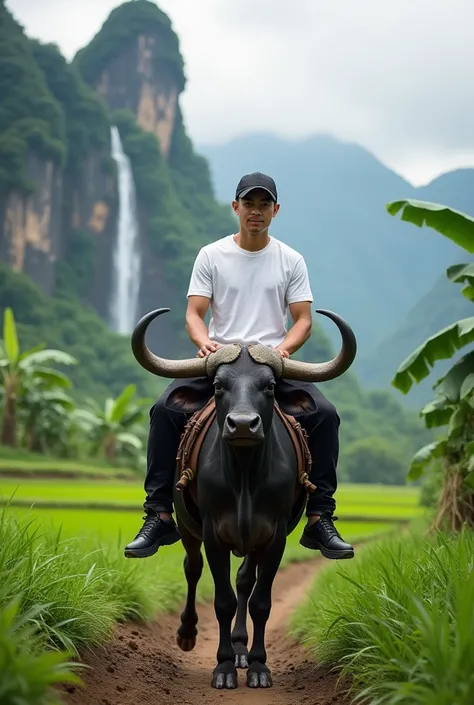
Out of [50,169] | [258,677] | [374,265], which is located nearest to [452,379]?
[258,677]

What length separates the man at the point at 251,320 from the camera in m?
5.83

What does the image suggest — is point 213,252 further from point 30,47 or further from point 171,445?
point 30,47

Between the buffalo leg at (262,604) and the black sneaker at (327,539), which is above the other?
the black sneaker at (327,539)

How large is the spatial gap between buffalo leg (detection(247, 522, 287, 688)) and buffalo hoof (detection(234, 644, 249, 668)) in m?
0.78

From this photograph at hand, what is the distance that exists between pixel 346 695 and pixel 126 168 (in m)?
97.8

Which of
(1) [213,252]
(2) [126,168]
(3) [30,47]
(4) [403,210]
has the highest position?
(3) [30,47]

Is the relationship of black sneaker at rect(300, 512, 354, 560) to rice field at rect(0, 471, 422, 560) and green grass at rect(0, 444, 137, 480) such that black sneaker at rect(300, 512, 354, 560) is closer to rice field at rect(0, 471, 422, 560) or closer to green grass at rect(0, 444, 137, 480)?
rice field at rect(0, 471, 422, 560)

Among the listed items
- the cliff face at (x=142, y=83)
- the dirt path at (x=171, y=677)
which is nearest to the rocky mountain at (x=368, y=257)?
the cliff face at (x=142, y=83)

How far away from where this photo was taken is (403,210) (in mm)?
9781

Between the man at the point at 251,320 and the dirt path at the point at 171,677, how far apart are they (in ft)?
2.40

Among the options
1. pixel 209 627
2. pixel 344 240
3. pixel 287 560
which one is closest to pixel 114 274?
pixel 287 560

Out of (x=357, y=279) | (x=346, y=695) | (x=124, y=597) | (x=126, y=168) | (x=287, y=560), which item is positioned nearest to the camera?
(x=346, y=695)

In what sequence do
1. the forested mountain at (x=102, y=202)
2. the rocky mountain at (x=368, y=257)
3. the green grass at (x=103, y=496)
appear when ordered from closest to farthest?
the green grass at (x=103, y=496), the forested mountain at (x=102, y=202), the rocky mountain at (x=368, y=257)

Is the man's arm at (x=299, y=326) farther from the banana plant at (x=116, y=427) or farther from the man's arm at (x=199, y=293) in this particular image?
the banana plant at (x=116, y=427)
